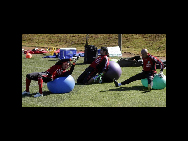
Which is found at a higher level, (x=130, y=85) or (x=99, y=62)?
(x=99, y=62)

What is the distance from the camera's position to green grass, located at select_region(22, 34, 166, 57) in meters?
26.2

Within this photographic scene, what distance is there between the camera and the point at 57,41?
1232 inches

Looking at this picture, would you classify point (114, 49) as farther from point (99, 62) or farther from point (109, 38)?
point (99, 62)

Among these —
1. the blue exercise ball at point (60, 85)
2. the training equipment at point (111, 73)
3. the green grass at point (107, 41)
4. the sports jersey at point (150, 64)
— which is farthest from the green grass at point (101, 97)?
the green grass at point (107, 41)

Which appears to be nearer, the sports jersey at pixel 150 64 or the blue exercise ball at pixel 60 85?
the blue exercise ball at pixel 60 85

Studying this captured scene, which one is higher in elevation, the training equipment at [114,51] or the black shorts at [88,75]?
the training equipment at [114,51]

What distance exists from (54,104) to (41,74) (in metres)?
1.42

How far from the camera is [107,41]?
29250 millimetres

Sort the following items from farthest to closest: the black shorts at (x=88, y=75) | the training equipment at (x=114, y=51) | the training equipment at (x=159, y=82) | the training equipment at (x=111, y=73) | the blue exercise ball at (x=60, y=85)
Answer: the training equipment at (x=114, y=51)
the training equipment at (x=111, y=73)
the black shorts at (x=88, y=75)
the training equipment at (x=159, y=82)
the blue exercise ball at (x=60, y=85)

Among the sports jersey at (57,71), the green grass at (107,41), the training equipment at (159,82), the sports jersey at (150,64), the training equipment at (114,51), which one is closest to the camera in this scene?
the sports jersey at (57,71)

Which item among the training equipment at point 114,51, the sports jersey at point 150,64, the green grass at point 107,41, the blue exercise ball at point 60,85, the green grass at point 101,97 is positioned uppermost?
the green grass at point 107,41

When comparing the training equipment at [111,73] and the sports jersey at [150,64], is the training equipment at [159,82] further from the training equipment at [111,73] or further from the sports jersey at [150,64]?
the training equipment at [111,73]

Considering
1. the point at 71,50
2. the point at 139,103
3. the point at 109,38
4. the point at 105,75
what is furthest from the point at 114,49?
the point at 139,103

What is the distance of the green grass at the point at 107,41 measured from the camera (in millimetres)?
26152
